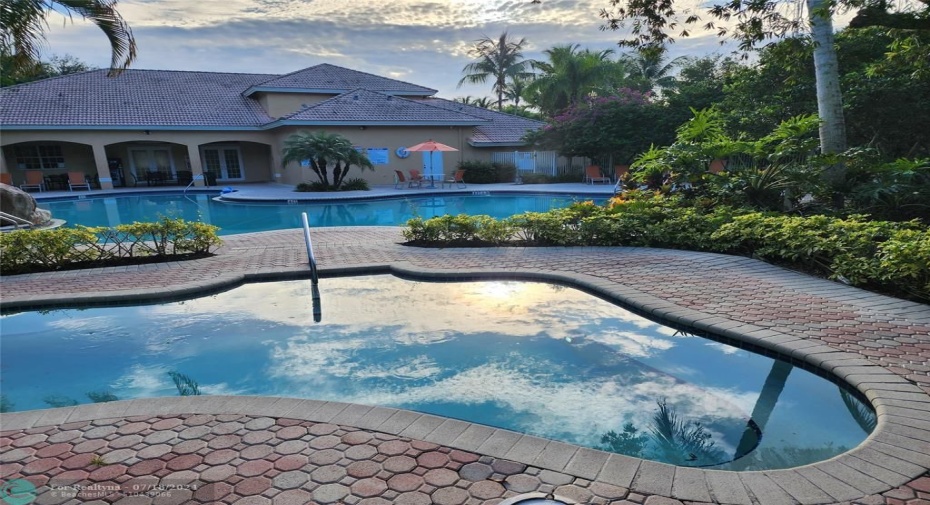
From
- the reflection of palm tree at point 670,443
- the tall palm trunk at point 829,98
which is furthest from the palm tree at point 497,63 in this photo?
the reflection of palm tree at point 670,443

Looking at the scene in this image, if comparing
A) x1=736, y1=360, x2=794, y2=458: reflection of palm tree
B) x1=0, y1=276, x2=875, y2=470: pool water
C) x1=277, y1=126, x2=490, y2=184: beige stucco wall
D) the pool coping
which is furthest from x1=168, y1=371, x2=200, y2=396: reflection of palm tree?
x1=277, y1=126, x2=490, y2=184: beige stucco wall

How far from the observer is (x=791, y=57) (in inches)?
257

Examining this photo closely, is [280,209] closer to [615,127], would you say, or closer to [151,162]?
[151,162]

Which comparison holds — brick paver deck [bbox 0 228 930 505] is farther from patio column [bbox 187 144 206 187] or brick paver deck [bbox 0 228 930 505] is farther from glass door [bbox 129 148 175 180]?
glass door [bbox 129 148 175 180]

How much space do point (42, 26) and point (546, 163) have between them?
19.6m

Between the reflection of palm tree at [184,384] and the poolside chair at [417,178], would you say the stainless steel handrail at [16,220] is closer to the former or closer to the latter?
the reflection of palm tree at [184,384]

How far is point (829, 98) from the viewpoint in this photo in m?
9.50

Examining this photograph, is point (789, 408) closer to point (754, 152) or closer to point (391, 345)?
point (391, 345)

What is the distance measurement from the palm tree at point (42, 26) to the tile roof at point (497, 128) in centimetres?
1705

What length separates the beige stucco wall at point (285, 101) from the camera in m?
24.1

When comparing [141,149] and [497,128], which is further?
[497,128]

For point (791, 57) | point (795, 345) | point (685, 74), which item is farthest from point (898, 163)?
point (685, 74)

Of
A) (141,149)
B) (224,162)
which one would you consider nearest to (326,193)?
(224,162)

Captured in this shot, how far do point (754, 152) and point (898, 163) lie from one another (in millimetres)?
2283
